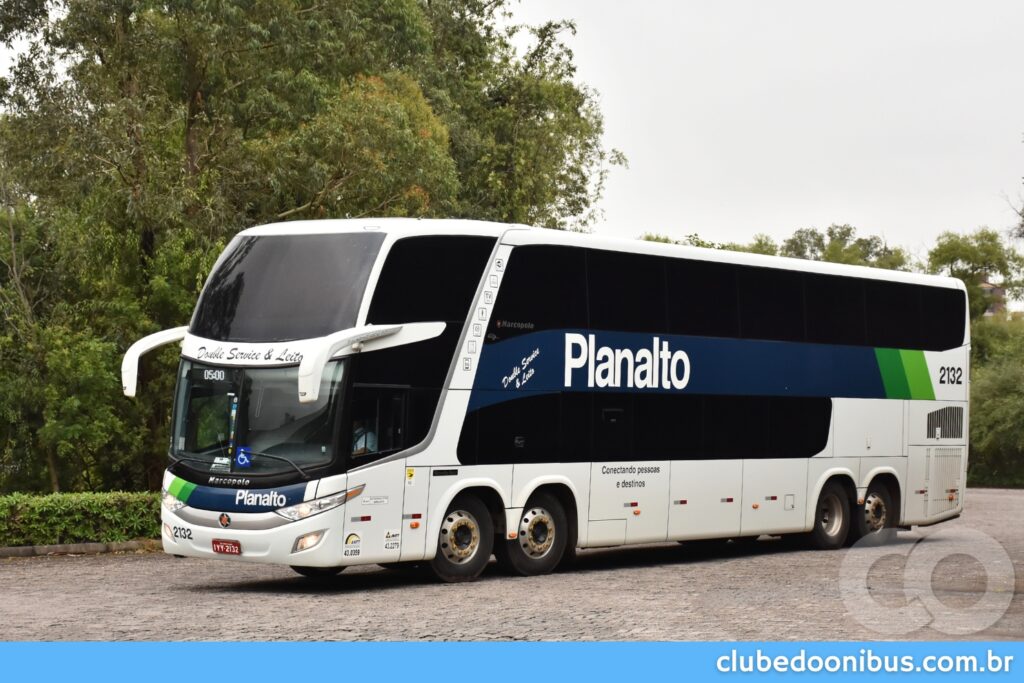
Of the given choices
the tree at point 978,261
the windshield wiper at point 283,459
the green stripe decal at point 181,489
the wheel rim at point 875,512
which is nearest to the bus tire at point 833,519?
the wheel rim at point 875,512

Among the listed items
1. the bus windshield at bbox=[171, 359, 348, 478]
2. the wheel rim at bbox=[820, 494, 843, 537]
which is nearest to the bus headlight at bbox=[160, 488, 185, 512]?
the bus windshield at bbox=[171, 359, 348, 478]

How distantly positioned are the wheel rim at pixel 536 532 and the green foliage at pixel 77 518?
7210 mm

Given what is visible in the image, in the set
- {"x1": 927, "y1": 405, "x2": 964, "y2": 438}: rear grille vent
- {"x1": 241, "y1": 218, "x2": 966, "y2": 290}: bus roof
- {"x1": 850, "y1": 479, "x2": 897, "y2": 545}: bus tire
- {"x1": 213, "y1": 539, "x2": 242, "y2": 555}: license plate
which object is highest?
{"x1": 241, "y1": 218, "x2": 966, "y2": 290}: bus roof

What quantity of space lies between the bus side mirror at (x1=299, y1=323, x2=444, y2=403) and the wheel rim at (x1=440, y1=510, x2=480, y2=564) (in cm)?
208

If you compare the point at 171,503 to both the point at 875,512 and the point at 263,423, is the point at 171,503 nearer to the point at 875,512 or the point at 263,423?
the point at 263,423

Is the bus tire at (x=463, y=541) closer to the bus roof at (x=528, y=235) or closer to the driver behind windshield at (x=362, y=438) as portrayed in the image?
the driver behind windshield at (x=362, y=438)

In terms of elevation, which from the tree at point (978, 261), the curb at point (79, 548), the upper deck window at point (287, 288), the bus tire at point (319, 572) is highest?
the tree at point (978, 261)

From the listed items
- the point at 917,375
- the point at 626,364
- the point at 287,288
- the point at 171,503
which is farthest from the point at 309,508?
the point at 917,375

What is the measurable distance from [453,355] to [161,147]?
44.5 ft

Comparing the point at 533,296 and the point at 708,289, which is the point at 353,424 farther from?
the point at 708,289

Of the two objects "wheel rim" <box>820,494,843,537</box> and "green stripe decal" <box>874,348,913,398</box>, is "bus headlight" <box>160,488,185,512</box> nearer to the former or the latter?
"wheel rim" <box>820,494,843,537</box>

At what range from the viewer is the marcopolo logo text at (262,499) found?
651 inches

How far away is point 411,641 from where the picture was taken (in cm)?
1202

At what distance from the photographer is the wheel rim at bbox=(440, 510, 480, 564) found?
1788cm
